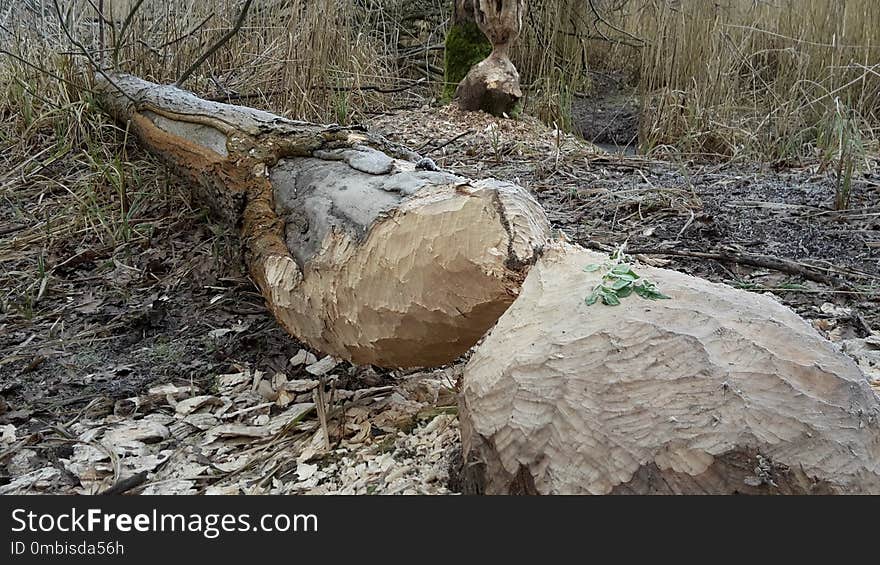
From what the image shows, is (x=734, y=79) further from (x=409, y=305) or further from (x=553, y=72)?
(x=409, y=305)

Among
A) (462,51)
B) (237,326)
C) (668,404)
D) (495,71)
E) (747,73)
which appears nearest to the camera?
(668,404)

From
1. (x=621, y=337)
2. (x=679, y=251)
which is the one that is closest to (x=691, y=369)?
(x=621, y=337)

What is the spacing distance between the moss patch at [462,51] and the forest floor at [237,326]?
1.64 meters

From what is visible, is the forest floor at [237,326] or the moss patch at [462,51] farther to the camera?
the moss patch at [462,51]

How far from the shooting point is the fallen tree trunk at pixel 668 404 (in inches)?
42.0

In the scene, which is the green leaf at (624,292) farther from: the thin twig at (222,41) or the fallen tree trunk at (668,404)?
the thin twig at (222,41)

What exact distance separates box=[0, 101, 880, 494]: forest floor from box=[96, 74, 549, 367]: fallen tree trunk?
0.18 metres

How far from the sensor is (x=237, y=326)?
7.69ft

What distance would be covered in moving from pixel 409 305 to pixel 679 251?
4.35 ft

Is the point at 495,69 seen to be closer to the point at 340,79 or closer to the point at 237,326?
the point at 340,79

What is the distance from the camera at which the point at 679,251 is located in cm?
261

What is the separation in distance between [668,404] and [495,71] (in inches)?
155

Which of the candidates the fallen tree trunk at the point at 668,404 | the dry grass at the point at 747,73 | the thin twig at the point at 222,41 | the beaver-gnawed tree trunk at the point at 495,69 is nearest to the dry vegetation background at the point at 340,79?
the dry grass at the point at 747,73

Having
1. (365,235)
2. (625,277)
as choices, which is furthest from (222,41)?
(625,277)
